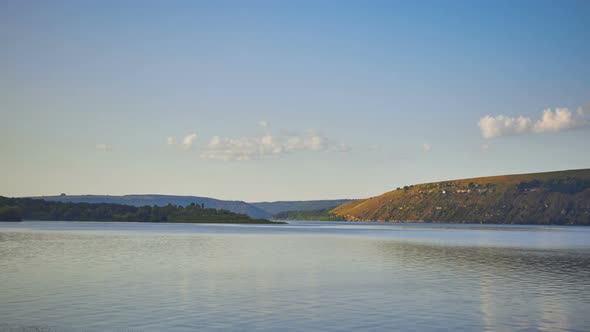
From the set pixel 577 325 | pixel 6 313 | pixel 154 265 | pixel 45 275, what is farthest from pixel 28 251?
pixel 577 325

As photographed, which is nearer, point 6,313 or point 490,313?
point 6,313

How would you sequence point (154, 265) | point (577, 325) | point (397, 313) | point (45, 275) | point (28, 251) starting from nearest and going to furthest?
1. point (577, 325)
2. point (397, 313)
3. point (45, 275)
4. point (154, 265)
5. point (28, 251)

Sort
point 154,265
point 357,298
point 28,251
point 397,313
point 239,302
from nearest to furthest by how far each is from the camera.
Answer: point 397,313 → point 239,302 → point 357,298 → point 154,265 → point 28,251

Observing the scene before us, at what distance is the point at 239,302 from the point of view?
41.6 meters

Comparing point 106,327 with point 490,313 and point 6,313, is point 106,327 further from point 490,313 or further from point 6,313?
point 490,313

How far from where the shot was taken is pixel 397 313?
126ft

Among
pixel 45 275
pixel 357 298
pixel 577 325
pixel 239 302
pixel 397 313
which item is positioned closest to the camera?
pixel 577 325

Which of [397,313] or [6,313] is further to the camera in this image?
[397,313]

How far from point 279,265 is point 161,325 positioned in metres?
38.7

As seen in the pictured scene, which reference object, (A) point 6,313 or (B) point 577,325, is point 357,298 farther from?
(A) point 6,313

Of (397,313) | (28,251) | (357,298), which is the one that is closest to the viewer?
(397,313)

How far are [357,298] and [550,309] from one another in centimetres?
1289

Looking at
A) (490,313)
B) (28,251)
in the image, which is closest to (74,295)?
(490,313)

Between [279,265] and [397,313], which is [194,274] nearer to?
[279,265]
